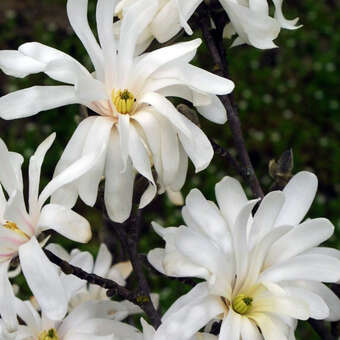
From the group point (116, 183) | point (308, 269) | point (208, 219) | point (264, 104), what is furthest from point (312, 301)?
point (264, 104)

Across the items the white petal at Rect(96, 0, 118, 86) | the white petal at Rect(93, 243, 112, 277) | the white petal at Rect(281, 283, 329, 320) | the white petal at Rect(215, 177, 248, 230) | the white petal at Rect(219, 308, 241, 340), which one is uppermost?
the white petal at Rect(96, 0, 118, 86)

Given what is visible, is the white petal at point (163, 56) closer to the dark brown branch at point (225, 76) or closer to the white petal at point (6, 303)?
the dark brown branch at point (225, 76)

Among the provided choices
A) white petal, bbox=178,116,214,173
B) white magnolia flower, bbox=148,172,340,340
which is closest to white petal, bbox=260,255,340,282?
white magnolia flower, bbox=148,172,340,340

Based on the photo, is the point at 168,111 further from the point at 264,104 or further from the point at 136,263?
the point at 264,104

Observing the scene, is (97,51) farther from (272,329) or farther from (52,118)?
(52,118)

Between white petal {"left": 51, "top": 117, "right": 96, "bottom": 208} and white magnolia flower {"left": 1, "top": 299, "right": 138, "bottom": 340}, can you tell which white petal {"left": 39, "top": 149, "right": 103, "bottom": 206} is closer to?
white petal {"left": 51, "top": 117, "right": 96, "bottom": 208}

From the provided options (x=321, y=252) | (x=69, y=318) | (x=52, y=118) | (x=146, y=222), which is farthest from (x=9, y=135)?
(x=321, y=252)
